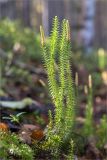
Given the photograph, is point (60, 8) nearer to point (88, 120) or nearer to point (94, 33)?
point (94, 33)

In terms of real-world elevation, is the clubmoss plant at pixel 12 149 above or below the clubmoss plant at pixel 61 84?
below

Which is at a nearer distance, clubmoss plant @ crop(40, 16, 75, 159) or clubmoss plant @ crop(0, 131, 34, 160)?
clubmoss plant @ crop(0, 131, 34, 160)

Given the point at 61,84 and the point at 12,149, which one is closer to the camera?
the point at 12,149

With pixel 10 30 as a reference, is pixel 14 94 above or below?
below

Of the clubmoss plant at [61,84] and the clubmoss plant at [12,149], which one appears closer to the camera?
the clubmoss plant at [12,149]

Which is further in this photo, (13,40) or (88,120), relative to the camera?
(13,40)

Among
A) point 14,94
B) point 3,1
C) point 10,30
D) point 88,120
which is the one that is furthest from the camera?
point 3,1

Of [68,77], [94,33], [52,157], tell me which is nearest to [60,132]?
[52,157]

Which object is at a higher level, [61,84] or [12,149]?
[61,84]

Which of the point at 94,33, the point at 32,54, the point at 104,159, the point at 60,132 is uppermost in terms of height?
the point at 94,33

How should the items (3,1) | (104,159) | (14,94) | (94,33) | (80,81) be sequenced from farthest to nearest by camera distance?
(94,33), (3,1), (80,81), (14,94), (104,159)

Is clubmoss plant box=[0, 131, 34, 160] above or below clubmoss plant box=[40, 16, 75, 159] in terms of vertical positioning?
below
